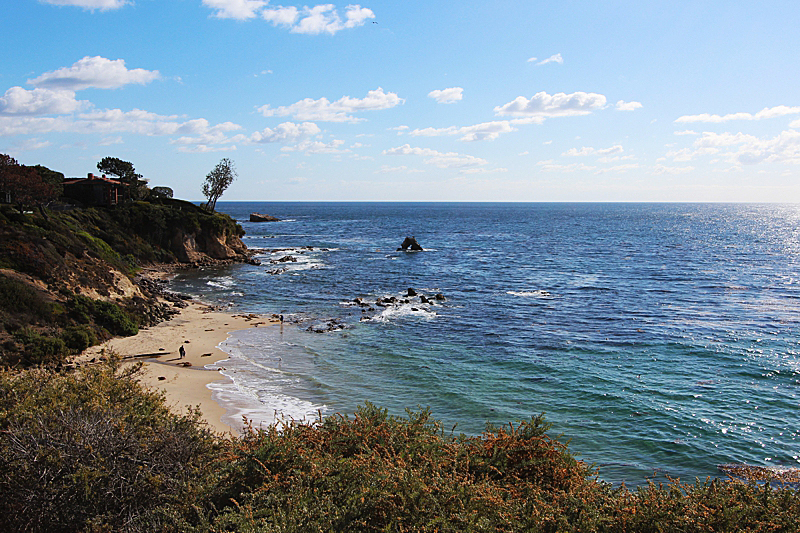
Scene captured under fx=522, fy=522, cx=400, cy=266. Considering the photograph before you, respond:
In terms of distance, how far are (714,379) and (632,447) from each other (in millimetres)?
9547

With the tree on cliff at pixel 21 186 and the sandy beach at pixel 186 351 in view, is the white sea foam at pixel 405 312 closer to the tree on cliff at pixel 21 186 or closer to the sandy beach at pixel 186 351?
the sandy beach at pixel 186 351

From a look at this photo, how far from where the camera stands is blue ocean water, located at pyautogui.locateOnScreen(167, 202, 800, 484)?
20297 millimetres

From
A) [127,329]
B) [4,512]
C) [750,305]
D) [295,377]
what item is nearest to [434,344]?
[295,377]

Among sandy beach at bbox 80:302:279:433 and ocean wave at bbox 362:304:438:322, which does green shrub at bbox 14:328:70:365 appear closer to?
sandy beach at bbox 80:302:279:433

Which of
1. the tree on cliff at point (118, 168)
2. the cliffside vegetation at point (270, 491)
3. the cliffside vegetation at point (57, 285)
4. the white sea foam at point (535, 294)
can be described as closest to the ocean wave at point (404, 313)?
the white sea foam at point (535, 294)

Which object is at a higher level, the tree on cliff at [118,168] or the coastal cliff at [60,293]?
the tree on cliff at [118,168]

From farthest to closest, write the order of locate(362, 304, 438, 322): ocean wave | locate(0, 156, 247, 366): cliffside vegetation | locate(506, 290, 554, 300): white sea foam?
1. locate(506, 290, 554, 300): white sea foam
2. locate(362, 304, 438, 322): ocean wave
3. locate(0, 156, 247, 366): cliffside vegetation

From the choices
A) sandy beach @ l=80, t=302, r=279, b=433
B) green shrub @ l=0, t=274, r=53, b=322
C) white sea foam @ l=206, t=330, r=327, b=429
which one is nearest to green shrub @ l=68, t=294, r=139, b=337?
sandy beach @ l=80, t=302, r=279, b=433

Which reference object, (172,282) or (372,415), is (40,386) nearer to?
(372,415)

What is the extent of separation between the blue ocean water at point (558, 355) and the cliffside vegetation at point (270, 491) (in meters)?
3.87

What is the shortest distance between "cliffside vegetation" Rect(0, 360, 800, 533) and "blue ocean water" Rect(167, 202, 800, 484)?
12.7 feet

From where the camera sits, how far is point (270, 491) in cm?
929

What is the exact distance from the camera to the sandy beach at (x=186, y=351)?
69.6 ft

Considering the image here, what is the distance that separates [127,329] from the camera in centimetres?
2991
